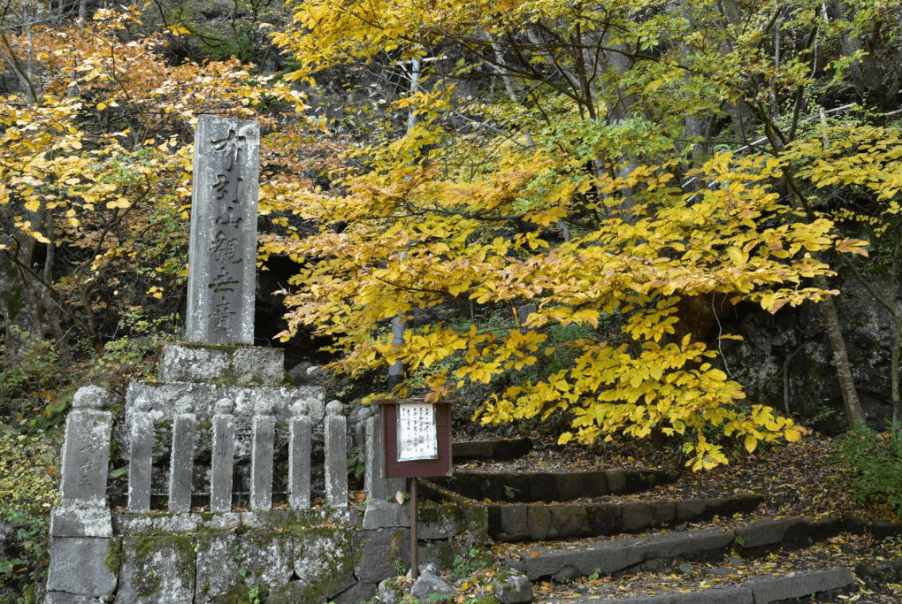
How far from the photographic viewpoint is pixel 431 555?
534 centimetres

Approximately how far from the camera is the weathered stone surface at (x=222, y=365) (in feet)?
19.1

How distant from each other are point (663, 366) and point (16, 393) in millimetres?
10041

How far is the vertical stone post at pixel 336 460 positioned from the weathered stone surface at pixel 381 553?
0.35 meters

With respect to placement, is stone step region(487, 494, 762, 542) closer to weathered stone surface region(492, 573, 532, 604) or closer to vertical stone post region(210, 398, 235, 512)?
weathered stone surface region(492, 573, 532, 604)

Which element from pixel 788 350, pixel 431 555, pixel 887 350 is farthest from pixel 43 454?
pixel 887 350

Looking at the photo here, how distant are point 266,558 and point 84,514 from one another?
136 cm

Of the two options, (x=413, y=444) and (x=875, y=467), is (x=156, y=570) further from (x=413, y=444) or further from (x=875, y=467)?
(x=875, y=467)

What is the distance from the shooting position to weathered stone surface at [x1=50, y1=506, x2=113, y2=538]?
4.50m

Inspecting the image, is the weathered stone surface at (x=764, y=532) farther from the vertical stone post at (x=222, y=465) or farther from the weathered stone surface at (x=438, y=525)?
the vertical stone post at (x=222, y=465)

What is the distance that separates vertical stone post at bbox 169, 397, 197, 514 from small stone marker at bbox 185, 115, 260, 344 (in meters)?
1.28

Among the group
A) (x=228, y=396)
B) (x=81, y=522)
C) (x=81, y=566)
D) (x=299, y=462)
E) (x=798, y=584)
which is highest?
(x=228, y=396)

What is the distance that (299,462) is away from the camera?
17.1ft

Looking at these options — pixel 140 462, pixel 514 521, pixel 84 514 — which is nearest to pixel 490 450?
pixel 514 521

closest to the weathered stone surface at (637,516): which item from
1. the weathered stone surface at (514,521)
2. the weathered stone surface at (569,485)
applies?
the weathered stone surface at (569,485)
